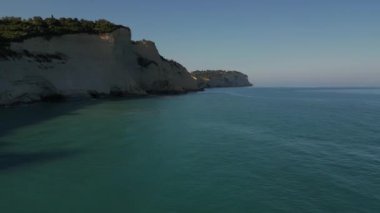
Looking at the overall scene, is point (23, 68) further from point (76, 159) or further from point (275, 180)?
point (275, 180)

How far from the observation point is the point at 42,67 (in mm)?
48625

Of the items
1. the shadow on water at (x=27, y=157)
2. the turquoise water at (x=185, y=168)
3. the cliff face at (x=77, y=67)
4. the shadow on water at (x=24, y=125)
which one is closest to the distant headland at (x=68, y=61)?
the cliff face at (x=77, y=67)

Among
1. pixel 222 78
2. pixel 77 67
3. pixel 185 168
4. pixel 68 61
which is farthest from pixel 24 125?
pixel 222 78

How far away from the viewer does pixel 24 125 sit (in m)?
29.6

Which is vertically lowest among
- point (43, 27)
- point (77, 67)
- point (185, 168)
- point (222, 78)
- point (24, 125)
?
point (185, 168)

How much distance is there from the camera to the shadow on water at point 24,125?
18016mm

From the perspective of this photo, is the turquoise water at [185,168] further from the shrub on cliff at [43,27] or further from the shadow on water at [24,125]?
the shrub on cliff at [43,27]

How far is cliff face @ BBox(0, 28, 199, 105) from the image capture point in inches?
1764

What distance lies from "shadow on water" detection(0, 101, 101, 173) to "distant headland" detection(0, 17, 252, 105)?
3670 mm

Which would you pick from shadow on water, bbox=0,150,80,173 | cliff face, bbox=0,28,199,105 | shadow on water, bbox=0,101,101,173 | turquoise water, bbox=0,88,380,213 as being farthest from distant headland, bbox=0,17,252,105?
shadow on water, bbox=0,150,80,173

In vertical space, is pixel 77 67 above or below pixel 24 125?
above

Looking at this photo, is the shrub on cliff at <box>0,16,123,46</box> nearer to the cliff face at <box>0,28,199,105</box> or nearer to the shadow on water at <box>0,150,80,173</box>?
the cliff face at <box>0,28,199,105</box>

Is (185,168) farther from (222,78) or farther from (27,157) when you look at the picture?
(222,78)

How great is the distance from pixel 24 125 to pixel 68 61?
82.0 feet
